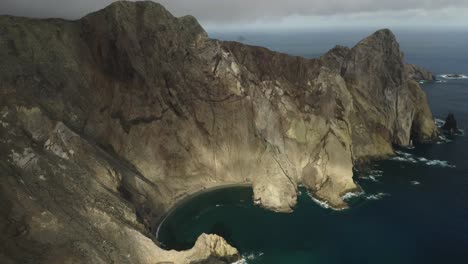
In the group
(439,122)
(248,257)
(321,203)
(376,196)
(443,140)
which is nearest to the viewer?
(248,257)

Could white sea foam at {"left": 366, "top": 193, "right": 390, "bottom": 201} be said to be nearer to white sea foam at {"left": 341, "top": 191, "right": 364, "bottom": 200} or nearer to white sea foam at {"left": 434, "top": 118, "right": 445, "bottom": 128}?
white sea foam at {"left": 341, "top": 191, "right": 364, "bottom": 200}

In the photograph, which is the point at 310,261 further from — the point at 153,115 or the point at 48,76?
the point at 48,76

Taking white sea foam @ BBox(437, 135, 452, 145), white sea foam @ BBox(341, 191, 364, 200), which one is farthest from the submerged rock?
white sea foam @ BBox(341, 191, 364, 200)

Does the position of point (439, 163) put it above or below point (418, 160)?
below

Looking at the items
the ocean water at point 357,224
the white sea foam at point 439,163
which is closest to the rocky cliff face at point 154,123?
the ocean water at point 357,224

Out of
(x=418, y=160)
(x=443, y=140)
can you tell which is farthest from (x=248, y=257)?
(x=443, y=140)

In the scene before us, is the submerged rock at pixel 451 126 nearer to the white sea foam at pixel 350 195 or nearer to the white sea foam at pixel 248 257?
the white sea foam at pixel 350 195

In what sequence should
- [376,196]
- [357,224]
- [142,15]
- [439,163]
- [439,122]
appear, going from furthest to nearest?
1. [439,122]
2. [439,163]
3. [142,15]
4. [376,196]
5. [357,224]

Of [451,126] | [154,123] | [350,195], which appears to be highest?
[154,123]

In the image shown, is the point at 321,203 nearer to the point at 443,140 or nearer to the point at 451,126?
the point at 443,140
